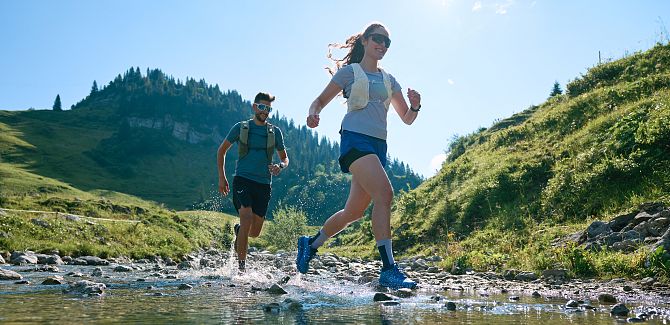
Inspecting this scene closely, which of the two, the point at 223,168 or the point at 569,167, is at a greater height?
the point at 569,167

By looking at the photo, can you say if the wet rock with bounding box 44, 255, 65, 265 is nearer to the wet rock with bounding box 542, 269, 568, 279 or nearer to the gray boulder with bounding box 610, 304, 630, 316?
the wet rock with bounding box 542, 269, 568, 279

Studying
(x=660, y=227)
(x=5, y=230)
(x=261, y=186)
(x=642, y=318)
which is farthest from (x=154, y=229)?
(x=642, y=318)

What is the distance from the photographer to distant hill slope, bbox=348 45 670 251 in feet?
39.7

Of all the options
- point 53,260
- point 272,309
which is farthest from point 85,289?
point 53,260

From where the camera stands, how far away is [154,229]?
2741cm

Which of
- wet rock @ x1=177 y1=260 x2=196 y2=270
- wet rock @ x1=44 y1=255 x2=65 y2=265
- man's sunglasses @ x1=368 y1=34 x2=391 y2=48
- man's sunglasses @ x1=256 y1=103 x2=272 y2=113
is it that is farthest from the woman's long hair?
wet rock @ x1=44 y1=255 x2=65 y2=265

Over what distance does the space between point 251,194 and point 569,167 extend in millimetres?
10525

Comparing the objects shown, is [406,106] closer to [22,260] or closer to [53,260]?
[22,260]

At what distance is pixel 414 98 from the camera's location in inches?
269

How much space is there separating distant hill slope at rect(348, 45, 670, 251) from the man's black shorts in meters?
7.56

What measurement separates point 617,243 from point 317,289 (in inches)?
212

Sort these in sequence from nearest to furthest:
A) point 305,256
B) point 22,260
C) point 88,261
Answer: point 305,256, point 22,260, point 88,261

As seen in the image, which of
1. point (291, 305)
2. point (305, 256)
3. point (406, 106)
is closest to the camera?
point (291, 305)

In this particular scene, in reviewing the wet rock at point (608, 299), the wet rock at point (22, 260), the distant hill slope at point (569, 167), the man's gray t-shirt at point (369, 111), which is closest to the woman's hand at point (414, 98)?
the man's gray t-shirt at point (369, 111)
